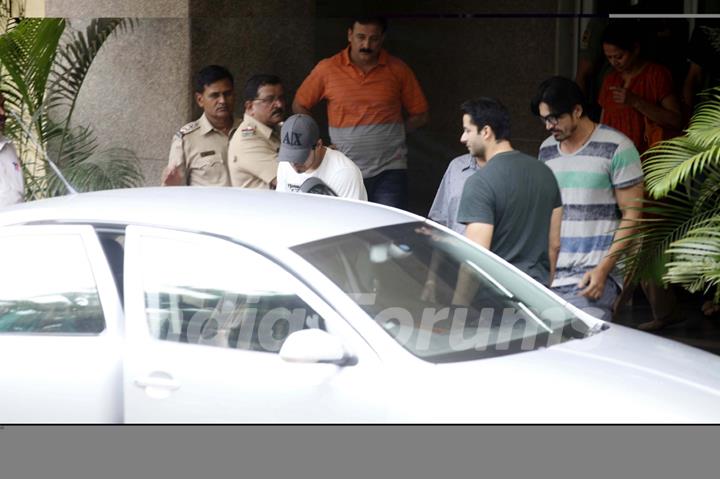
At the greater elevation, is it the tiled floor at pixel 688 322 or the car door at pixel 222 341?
the car door at pixel 222 341

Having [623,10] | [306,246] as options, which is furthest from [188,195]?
[623,10]

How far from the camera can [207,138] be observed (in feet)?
29.5

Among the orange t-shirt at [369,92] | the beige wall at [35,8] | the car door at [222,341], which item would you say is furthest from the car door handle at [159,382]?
the beige wall at [35,8]

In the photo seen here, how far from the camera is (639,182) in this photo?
742cm

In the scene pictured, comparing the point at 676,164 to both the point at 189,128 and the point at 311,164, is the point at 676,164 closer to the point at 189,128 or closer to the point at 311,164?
the point at 311,164

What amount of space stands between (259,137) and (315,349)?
4194 millimetres

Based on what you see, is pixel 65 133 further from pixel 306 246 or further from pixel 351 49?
pixel 306 246

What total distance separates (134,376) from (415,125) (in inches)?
156

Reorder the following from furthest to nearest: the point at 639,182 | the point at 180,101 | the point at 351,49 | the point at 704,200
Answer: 1. the point at 180,101
2. the point at 351,49
3. the point at 639,182
4. the point at 704,200

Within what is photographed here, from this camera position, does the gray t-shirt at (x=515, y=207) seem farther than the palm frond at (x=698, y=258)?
Yes

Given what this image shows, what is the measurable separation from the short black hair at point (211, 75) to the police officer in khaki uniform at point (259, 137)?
0.23 meters

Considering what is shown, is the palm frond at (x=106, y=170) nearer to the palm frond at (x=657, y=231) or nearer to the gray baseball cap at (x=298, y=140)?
the gray baseball cap at (x=298, y=140)

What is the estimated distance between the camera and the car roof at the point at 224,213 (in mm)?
5355

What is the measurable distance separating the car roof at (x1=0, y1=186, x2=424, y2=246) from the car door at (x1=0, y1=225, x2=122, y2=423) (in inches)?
4.6
